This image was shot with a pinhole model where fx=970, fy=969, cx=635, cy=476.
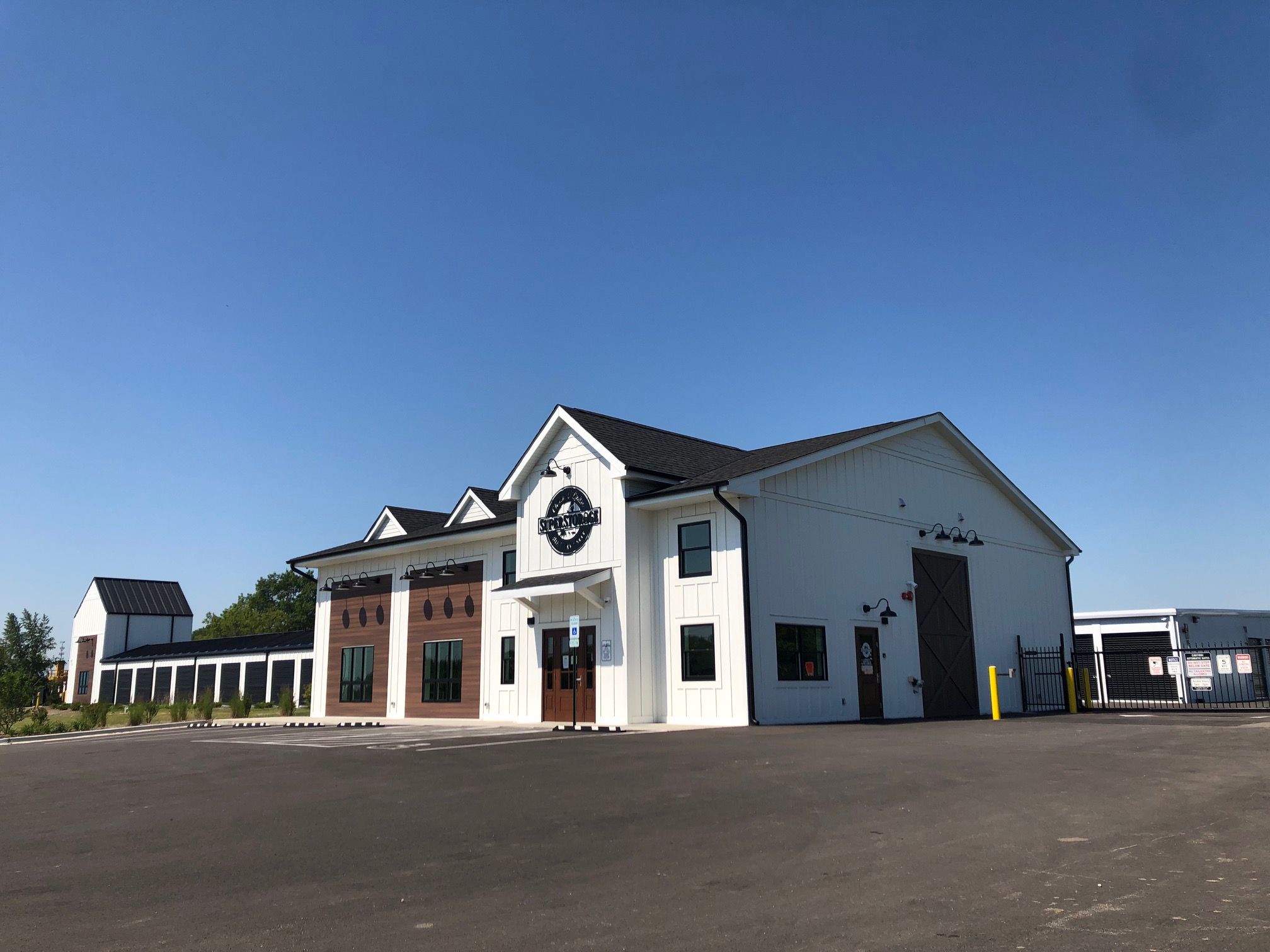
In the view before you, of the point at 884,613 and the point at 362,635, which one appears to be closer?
the point at 884,613

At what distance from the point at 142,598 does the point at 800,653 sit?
68.2 metres

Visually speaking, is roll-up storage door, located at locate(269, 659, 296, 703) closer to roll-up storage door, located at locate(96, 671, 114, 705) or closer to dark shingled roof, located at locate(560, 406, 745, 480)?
roll-up storage door, located at locate(96, 671, 114, 705)

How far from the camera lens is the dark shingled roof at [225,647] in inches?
2174

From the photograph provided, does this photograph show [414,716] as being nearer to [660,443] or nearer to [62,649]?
[660,443]

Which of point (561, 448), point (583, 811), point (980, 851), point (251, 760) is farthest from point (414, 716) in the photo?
point (980, 851)

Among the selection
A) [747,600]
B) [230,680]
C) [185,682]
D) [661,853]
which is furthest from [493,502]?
[185,682]

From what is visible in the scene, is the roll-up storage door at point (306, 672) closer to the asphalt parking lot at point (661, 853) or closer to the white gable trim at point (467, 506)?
the white gable trim at point (467, 506)

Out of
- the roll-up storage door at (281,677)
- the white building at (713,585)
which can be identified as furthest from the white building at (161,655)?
the white building at (713,585)

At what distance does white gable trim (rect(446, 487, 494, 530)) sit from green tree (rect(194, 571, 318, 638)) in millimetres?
76594

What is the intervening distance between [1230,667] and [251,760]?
30.5m

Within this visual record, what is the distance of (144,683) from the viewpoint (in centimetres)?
6612

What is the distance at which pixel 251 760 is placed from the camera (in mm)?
15219

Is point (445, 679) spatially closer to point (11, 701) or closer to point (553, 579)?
point (553, 579)

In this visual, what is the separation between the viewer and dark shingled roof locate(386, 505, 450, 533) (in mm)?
35156
